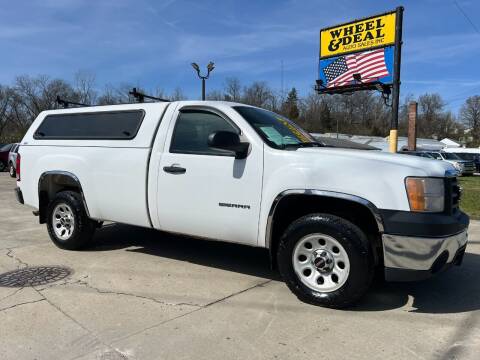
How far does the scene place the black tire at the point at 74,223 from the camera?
5.92 meters

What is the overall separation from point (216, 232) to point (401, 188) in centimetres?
192

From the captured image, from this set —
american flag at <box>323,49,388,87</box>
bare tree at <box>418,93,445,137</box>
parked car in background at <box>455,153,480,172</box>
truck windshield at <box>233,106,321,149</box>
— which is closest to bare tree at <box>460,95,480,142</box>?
bare tree at <box>418,93,445,137</box>

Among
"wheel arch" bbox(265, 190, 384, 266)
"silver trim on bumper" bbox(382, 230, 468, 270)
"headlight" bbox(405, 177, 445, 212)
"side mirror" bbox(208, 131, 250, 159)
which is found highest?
"side mirror" bbox(208, 131, 250, 159)

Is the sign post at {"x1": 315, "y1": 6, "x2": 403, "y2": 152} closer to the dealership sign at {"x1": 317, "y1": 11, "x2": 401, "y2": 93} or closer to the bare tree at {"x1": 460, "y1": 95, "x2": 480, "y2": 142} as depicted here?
the dealership sign at {"x1": 317, "y1": 11, "x2": 401, "y2": 93}

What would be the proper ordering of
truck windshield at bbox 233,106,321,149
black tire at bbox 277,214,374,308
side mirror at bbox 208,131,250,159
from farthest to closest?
1. truck windshield at bbox 233,106,321,149
2. side mirror at bbox 208,131,250,159
3. black tire at bbox 277,214,374,308

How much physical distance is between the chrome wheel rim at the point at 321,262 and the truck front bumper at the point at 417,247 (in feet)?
1.27

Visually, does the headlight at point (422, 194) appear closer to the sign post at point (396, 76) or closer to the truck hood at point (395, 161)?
the truck hood at point (395, 161)

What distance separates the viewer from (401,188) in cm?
371

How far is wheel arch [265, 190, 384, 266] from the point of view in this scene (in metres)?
3.90

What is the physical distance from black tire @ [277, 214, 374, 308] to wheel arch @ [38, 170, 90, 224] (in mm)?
2965

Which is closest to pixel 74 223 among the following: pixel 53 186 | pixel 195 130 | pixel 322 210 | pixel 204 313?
pixel 53 186

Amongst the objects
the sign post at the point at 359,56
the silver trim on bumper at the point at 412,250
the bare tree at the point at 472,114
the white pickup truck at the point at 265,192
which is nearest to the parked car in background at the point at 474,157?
the sign post at the point at 359,56

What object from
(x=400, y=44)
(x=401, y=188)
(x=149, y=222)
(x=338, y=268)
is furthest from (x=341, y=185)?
(x=400, y=44)

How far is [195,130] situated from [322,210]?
1690 mm
